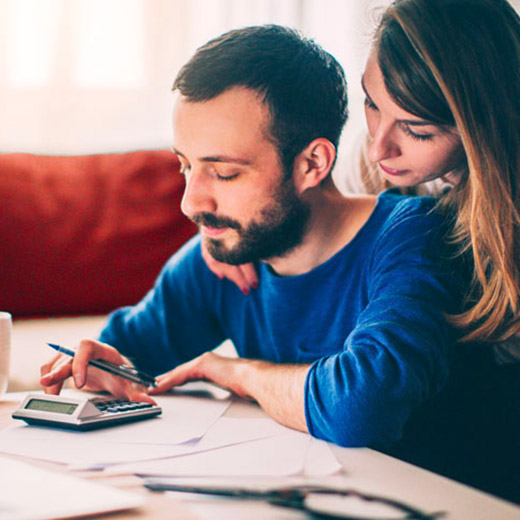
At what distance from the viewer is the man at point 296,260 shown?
31.2 inches

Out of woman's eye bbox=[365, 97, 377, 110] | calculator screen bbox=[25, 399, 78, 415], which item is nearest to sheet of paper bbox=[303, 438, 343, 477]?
calculator screen bbox=[25, 399, 78, 415]

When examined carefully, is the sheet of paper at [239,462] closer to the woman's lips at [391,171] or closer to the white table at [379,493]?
the white table at [379,493]

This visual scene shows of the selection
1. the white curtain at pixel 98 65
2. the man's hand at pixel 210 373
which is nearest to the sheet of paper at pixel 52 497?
the man's hand at pixel 210 373

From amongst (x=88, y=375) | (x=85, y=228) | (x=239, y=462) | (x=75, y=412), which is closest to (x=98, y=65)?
(x=85, y=228)

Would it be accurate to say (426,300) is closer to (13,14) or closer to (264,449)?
(264,449)

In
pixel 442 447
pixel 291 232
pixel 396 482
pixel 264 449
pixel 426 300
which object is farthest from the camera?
pixel 291 232

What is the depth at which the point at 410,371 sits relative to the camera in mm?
772

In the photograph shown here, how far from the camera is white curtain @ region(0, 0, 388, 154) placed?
233 cm

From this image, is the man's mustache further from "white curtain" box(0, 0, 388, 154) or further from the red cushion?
"white curtain" box(0, 0, 388, 154)

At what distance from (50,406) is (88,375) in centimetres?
24

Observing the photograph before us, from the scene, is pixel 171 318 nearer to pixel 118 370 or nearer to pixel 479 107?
pixel 118 370

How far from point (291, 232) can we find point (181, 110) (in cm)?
26

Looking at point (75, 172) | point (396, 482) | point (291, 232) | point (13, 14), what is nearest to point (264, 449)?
point (396, 482)

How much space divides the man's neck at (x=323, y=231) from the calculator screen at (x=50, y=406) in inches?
18.3
